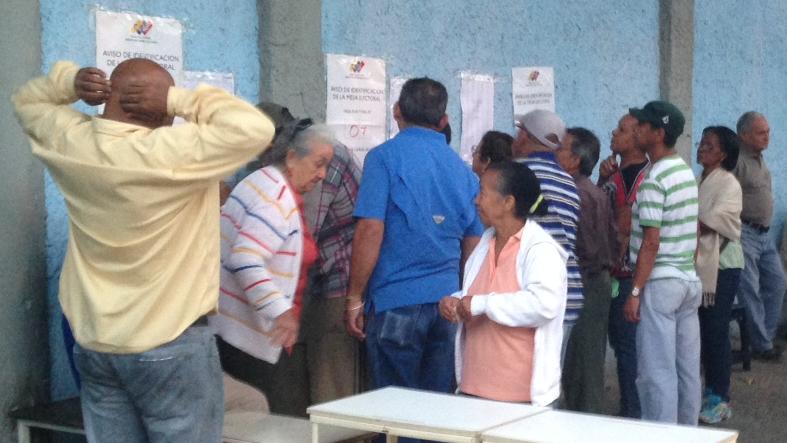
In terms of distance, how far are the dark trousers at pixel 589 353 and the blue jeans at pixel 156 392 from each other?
10.2ft

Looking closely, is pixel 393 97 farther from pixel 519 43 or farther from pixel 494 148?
pixel 519 43

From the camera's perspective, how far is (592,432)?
3809mm

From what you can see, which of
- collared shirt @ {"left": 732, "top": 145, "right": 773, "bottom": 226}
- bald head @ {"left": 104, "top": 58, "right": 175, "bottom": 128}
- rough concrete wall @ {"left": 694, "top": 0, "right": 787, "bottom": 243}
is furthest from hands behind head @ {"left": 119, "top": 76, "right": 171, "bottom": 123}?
rough concrete wall @ {"left": 694, "top": 0, "right": 787, "bottom": 243}

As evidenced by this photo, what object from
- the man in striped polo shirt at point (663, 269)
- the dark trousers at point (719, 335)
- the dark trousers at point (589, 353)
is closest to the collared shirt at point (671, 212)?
the man in striped polo shirt at point (663, 269)

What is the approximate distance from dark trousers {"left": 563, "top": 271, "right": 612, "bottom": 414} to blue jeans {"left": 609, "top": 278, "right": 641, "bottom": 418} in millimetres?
217

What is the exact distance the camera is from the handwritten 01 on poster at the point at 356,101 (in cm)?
652

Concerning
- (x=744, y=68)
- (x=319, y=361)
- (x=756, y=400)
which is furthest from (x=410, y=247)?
(x=744, y=68)

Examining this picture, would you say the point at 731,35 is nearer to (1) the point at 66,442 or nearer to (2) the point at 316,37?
(2) the point at 316,37

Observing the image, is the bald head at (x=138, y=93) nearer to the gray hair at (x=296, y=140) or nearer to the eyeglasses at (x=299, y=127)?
the gray hair at (x=296, y=140)

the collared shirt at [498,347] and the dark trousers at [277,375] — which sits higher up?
the collared shirt at [498,347]

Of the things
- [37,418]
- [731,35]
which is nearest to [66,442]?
[37,418]

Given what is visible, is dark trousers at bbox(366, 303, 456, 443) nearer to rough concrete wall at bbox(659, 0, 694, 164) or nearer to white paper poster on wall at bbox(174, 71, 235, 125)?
white paper poster on wall at bbox(174, 71, 235, 125)

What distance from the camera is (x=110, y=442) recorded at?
3.73 metres

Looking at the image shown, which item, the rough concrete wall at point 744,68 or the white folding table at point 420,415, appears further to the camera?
the rough concrete wall at point 744,68
